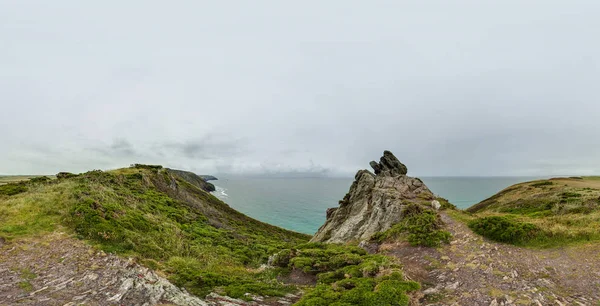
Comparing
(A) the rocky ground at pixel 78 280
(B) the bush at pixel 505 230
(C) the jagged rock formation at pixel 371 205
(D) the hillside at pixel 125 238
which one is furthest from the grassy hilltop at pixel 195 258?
(C) the jagged rock formation at pixel 371 205

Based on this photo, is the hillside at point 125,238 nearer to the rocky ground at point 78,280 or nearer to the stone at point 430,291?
the rocky ground at point 78,280

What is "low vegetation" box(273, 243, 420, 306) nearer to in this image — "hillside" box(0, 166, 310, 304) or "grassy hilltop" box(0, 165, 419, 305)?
"grassy hilltop" box(0, 165, 419, 305)

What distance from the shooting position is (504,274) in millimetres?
13234

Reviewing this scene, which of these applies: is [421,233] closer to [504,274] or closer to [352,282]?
[504,274]

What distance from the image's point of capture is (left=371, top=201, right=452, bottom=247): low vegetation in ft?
64.6

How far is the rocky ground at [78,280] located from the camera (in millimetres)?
10438

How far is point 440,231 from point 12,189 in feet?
138

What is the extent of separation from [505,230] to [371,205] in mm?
18481

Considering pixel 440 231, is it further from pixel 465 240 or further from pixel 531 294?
pixel 531 294

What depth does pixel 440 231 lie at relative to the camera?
66.6 feet

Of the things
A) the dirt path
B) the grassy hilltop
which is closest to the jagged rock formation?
the grassy hilltop

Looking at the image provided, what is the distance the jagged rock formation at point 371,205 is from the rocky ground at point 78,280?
20.2 m

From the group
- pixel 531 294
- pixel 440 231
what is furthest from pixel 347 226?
pixel 531 294

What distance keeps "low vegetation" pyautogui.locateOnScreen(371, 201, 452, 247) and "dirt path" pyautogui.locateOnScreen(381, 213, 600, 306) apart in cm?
99
